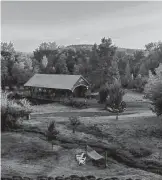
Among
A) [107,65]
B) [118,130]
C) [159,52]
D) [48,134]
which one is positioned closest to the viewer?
[48,134]

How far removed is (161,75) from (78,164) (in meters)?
14.9

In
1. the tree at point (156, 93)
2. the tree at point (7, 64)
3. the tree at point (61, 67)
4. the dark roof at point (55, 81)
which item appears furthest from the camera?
the tree at point (61, 67)

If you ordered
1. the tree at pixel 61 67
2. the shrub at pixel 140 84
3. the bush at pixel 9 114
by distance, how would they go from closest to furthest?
the bush at pixel 9 114 < the shrub at pixel 140 84 < the tree at pixel 61 67

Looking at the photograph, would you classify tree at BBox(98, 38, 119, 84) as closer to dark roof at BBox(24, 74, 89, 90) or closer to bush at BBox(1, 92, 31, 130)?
dark roof at BBox(24, 74, 89, 90)

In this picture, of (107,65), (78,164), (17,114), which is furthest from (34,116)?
(107,65)

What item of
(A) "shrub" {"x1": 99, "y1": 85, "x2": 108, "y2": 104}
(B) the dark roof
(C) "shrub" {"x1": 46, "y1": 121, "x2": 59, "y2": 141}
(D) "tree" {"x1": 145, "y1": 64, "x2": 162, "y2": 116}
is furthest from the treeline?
(C) "shrub" {"x1": 46, "y1": 121, "x2": 59, "y2": 141}

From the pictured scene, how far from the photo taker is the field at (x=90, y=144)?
52.1ft

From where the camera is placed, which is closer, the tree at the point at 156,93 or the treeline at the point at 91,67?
the tree at the point at 156,93

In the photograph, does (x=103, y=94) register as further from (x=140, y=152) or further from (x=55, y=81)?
(x=140, y=152)

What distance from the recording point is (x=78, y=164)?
1688cm

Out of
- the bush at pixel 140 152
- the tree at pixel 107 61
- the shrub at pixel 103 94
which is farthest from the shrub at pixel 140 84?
the bush at pixel 140 152

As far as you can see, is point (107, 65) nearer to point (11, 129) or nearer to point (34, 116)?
point (34, 116)

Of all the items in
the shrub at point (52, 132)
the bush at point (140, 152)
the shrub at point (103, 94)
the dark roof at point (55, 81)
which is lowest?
the bush at point (140, 152)

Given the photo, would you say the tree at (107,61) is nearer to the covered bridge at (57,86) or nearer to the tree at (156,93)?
the covered bridge at (57,86)
